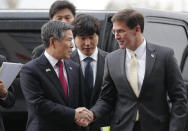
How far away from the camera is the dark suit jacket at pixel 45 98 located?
503 centimetres

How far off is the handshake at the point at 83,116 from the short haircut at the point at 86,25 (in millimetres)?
742

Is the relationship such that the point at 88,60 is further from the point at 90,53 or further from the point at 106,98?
the point at 106,98

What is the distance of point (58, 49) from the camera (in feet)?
16.9

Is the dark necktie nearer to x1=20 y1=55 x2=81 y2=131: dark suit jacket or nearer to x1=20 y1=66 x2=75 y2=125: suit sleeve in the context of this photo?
x1=20 y1=55 x2=81 y2=131: dark suit jacket

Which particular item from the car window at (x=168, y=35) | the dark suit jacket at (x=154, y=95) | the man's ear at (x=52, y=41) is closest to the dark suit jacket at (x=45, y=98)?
the man's ear at (x=52, y=41)

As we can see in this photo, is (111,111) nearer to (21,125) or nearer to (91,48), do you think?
(91,48)

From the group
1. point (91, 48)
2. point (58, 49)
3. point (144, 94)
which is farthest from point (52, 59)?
point (144, 94)

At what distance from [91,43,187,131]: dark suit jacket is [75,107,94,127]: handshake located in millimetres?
236

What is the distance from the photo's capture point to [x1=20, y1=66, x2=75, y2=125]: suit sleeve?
502cm

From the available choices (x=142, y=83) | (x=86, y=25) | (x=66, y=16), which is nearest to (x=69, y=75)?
(x=86, y=25)

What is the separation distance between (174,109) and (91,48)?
3.29 feet

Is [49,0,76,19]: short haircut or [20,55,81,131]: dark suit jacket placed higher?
[49,0,76,19]: short haircut

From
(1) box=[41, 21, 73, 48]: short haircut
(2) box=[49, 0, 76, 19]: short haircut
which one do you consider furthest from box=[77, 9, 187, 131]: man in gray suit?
(2) box=[49, 0, 76, 19]: short haircut

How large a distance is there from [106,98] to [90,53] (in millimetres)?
534
